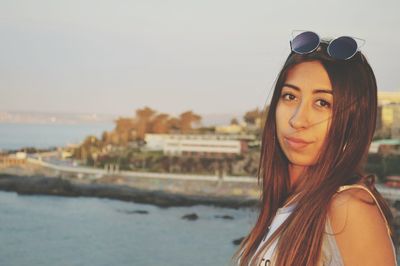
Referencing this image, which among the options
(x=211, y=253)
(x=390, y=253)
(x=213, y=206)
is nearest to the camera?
(x=390, y=253)

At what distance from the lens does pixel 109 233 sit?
1159cm

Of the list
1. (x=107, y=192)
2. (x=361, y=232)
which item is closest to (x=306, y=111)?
(x=361, y=232)

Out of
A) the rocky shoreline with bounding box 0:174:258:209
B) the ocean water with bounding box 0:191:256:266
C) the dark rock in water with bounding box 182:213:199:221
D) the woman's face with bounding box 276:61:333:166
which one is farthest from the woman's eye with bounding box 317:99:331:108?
the rocky shoreline with bounding box 0:174:258:209

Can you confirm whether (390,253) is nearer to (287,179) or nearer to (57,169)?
(287,179)

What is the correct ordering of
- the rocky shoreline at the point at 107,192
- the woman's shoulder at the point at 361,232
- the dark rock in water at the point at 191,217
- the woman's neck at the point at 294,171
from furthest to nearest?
the rocky shoreline at the point at 107,192
the dark rock in water at the point at 191,217
the woman's neck at the point at 294,171
the woman's shoulder at the point at 361,232

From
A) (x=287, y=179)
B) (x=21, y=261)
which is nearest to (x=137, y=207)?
(x=21, y=261)

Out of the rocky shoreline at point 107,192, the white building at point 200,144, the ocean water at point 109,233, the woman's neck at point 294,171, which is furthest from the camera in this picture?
the white building at point 200,144

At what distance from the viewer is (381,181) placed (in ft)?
49.4

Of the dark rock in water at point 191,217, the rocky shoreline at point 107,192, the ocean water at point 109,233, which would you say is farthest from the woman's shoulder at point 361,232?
the rocky shoreline at point 107,192

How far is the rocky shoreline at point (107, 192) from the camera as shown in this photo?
551 inches

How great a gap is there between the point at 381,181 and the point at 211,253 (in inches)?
276

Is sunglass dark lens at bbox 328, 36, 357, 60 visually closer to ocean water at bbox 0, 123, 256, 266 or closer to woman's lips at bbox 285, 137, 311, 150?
woman's lips at bbox 285, 137, 311, 150

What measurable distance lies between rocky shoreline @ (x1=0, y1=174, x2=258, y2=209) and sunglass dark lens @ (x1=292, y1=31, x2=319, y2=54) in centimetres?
1292

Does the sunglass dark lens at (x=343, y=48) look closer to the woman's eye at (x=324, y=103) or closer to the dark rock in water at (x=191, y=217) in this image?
the woman's eye at (x=324, y=103)
